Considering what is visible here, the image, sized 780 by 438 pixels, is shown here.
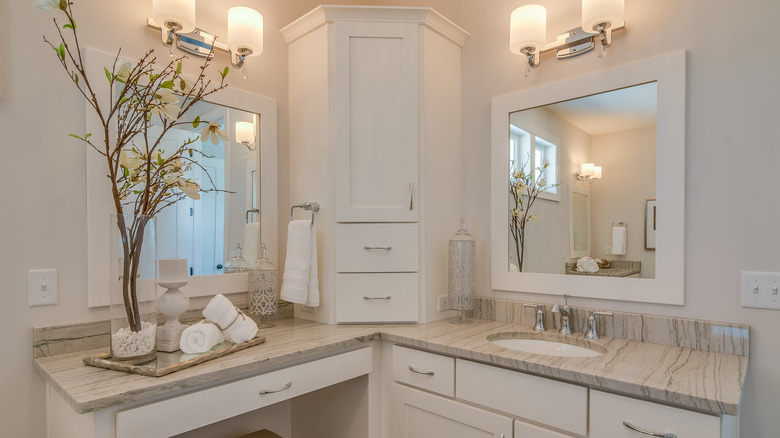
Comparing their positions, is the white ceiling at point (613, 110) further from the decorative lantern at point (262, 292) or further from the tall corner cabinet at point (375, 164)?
the decorative lantern at point (262, 292)

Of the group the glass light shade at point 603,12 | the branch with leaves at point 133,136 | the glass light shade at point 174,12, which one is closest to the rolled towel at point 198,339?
the branch with leaves at point 133,136

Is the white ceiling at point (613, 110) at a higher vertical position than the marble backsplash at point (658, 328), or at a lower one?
higher

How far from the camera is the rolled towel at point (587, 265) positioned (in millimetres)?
1719

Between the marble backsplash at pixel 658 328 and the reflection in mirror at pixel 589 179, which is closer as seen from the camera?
the marble backsplash at pixel 658 328

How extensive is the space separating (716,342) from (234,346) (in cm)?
163

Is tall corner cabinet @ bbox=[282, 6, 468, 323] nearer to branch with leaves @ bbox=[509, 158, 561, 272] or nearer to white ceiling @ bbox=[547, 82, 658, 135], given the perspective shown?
branch with leaves @ bbox=[509, 158, 561, 272]

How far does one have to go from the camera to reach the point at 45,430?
1.42 meters

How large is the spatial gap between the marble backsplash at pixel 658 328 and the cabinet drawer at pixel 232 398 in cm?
72

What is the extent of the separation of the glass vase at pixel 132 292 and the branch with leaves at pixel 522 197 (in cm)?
144

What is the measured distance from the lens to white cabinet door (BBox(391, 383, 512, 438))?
1445 mm

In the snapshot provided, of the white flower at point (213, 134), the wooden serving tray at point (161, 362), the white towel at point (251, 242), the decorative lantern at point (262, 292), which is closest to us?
the wooden serving tray at point (161, 362)

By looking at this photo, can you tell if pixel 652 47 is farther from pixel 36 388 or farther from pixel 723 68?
pixel 36 388

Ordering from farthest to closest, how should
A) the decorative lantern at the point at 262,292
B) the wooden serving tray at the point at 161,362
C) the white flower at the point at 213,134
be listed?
the decorative lantern at the point at 262,292
the white flower at the point at 213,134
the wooden serving tray at the point at 161,362

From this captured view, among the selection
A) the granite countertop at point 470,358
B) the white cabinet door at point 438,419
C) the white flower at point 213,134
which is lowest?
the white cabinet door at point 438,419
